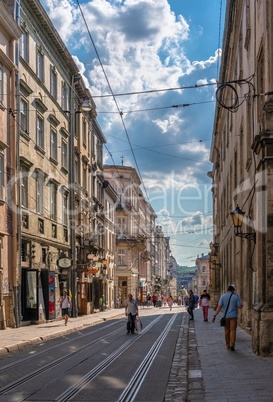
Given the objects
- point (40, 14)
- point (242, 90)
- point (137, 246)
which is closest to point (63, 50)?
point (40, 14)

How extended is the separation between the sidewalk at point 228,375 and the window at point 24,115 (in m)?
15.1

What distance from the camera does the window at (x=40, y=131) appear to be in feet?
101

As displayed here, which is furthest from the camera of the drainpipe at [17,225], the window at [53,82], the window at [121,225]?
the window at [121,225]

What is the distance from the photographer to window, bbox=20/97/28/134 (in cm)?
2778

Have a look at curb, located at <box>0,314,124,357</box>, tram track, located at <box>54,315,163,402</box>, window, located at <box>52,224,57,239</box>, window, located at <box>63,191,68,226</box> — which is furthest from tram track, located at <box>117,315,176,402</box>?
window, located at <box>63,191,68,226</box>

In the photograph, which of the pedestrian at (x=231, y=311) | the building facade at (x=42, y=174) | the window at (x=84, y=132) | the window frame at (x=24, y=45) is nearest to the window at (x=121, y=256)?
the building facade at (x=42, y=174)

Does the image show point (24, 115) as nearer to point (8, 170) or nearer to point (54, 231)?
point (8, 170)

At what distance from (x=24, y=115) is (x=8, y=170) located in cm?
369

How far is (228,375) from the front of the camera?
10.7 metres

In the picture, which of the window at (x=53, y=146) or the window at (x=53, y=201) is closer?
the window at (x=53, y=201)

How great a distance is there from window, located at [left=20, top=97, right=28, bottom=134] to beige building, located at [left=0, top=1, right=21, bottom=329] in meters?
1.28

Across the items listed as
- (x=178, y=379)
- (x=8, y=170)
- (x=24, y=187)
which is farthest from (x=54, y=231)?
(x=178, y=379)

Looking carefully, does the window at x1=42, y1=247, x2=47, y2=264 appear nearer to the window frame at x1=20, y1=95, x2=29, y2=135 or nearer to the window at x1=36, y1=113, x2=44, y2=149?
the window at x1=36, y1=113, x2=44, y2=149

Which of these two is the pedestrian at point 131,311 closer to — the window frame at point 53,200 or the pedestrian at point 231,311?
the pedestrian at point 231,311
